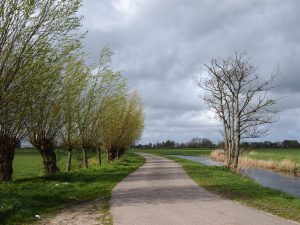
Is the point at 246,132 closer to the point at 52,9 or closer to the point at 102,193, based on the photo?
the point at 102,193

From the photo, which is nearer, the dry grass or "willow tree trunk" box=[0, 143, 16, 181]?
"willow tree trunk" box=[0, 143, 16, 181]

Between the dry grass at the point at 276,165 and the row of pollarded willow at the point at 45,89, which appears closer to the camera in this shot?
the row of pollarded willow at the point at 45,89

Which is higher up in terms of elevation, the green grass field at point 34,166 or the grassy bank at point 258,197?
the green grass field at point 34,166

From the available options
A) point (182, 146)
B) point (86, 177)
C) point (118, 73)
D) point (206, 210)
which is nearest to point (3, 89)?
point (206, 210)

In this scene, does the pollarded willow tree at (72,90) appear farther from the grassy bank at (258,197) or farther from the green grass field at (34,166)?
the grassy bank at (258,197)

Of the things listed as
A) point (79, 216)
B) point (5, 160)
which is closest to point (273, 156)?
point (5, 160)

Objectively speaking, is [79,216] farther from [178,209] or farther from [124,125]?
[124,125]

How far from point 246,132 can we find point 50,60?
19756 mm

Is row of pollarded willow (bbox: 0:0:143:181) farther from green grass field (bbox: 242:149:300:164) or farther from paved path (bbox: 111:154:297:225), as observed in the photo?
green grass field (bbox: 242:149:300:164)

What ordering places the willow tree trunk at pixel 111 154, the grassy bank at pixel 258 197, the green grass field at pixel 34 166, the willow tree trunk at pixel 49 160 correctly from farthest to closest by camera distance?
the willow tree trunk at pixel 111 154, the green grass field at pixel 34 166, the willow tree trunk at pixel 49 160, the grassy bank at pixel 258 197

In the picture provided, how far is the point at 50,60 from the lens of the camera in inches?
672

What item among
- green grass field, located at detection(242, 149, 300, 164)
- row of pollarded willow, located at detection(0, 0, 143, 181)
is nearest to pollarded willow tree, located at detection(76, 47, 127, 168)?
row of pollarded willow, located at detection(0, 0, 143, 181)

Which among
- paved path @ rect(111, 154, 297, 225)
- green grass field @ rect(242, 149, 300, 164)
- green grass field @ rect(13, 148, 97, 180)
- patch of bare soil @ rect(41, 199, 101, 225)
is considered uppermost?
green grass field @ rect(242, 149, 300, 164)

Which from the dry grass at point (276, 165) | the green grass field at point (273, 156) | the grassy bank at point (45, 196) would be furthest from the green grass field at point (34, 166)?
the green grass field at point (273, 156)
